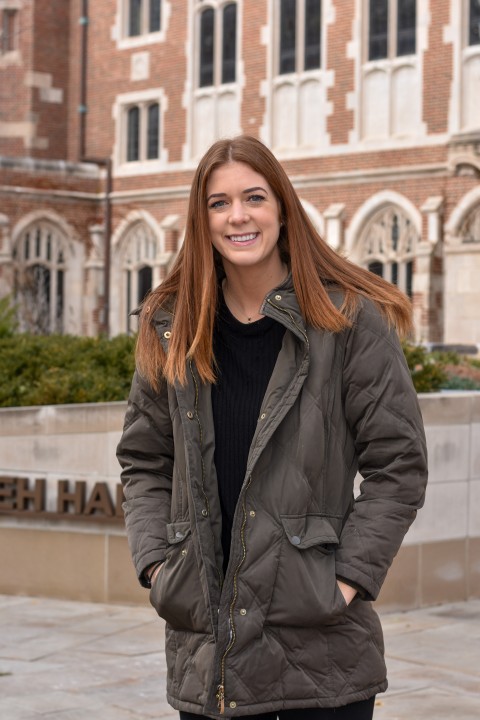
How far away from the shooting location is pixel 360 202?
1000 inches

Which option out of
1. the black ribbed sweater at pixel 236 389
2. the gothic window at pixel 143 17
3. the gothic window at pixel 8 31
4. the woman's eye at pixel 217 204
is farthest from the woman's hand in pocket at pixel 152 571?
the gothic window at pixel 8 31

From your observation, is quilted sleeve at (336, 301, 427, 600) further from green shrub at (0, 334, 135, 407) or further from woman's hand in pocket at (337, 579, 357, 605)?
green shrub at (0, 334, 135, 407)

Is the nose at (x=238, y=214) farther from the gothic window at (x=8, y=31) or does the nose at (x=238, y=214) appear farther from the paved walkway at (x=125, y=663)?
the gothic window at (x=8, y=31)

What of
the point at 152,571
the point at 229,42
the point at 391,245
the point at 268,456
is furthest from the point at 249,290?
the point at 229,42

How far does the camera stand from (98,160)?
3041 centimetres

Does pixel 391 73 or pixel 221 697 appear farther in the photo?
pixel 391 73

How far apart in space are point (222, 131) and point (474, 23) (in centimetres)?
619

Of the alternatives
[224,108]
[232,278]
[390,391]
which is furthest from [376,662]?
[224,108]

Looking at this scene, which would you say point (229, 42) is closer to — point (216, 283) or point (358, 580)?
point (216, 283)

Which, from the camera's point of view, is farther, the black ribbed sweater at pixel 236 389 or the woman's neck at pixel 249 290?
the woman's neck at pixel 249 290

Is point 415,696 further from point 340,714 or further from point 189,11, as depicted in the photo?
point 189,11

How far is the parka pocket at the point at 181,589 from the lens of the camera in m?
2.72

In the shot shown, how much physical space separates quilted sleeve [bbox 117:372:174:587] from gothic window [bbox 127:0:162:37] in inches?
1088

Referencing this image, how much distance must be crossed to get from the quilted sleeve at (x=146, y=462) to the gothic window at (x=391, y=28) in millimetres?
22605
